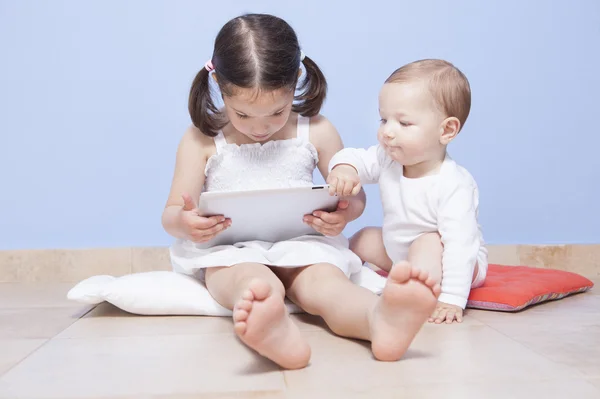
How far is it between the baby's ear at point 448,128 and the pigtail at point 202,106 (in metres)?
0.55

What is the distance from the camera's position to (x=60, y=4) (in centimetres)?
240

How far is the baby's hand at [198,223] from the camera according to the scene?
1527 mm

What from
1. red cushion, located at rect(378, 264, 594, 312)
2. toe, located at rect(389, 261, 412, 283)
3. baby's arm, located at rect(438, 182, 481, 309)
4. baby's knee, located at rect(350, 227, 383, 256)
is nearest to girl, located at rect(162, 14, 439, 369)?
toe, located at rect(389, 261, 412, 283)

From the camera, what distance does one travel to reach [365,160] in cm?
175

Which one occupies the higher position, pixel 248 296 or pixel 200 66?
pixel 200 66

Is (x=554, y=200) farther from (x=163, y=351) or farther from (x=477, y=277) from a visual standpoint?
(x=163, y=351)

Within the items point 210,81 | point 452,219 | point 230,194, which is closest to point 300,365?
point 230,194

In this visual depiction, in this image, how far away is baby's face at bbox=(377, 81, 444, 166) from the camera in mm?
1570

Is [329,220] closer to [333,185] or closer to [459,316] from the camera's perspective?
[333,185]

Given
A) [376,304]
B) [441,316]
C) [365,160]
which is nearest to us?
[376,304]

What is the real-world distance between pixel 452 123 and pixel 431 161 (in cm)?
10

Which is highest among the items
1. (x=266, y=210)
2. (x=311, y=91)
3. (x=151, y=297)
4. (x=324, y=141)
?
(x=311, y=91)

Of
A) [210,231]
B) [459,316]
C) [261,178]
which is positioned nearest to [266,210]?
[210,231]

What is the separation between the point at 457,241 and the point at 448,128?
0.84 ft
